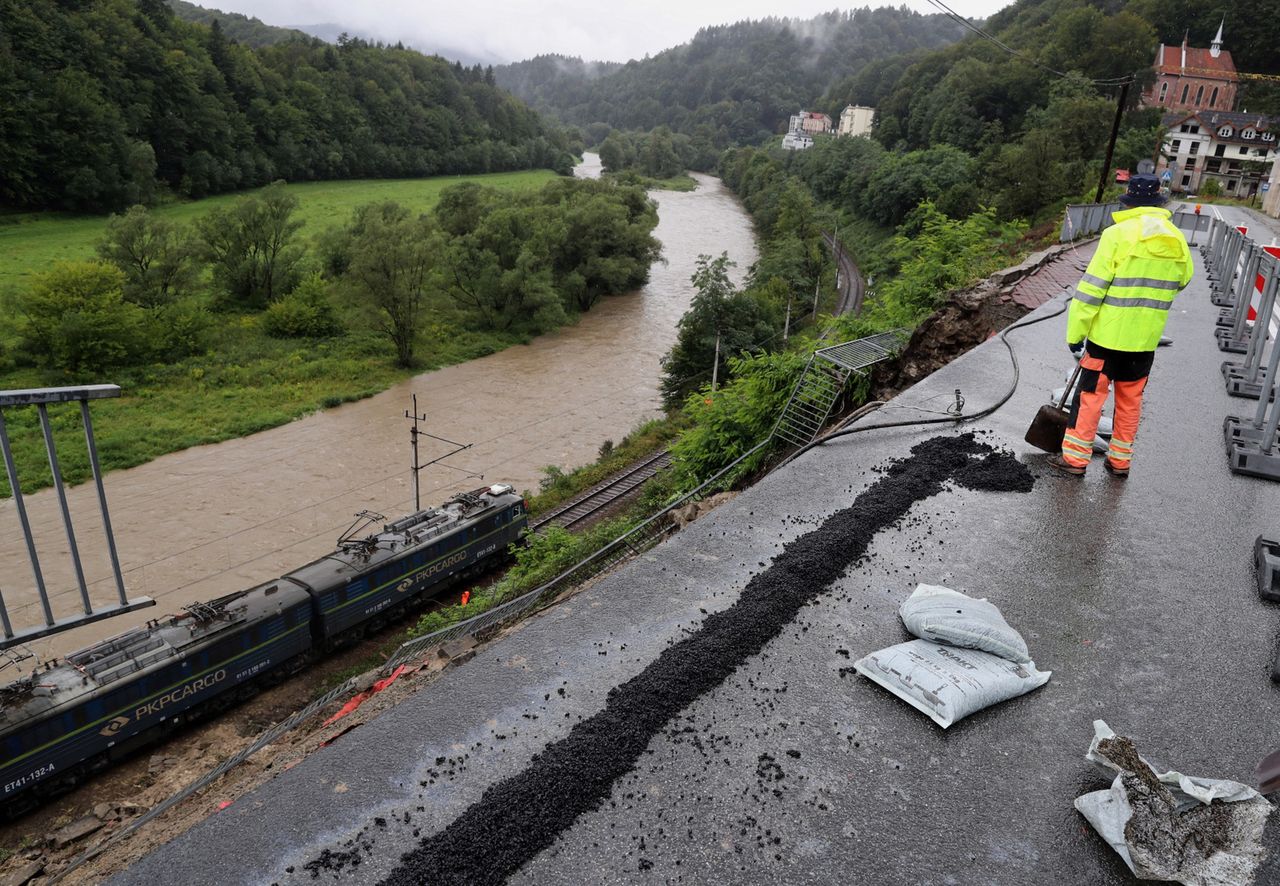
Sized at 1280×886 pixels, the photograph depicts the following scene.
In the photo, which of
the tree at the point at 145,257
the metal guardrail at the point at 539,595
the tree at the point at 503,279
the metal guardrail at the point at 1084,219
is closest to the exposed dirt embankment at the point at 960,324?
the metal guardrail at the point at 539,595

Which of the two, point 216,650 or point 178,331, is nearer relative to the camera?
point 216,650

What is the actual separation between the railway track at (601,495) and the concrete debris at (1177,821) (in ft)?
53.6

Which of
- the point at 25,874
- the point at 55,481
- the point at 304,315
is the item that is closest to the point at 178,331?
the point at 304,315

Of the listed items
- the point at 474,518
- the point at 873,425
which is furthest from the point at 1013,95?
the point at 873,425

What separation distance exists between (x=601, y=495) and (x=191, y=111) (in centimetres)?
5474

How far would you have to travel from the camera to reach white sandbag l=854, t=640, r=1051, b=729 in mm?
3943

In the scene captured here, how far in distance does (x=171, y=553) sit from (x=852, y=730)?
19.6 meters

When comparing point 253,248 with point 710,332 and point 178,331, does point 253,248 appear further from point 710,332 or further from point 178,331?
point 710,332

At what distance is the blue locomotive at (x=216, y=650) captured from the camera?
35.2 feet

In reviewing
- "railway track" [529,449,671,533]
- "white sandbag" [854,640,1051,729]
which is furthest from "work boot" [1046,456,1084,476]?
"railway track" [529,449,671,533]

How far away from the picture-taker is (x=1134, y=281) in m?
5.68

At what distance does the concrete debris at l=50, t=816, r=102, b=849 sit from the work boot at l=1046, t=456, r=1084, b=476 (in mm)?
11369

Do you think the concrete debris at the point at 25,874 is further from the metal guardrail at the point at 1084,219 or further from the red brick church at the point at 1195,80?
the red brick church at the point at 1195,80

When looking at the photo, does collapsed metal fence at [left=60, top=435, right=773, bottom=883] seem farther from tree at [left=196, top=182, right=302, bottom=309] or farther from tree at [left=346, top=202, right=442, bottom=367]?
tree at [left=196, top=182, right=302, bottom=309]
